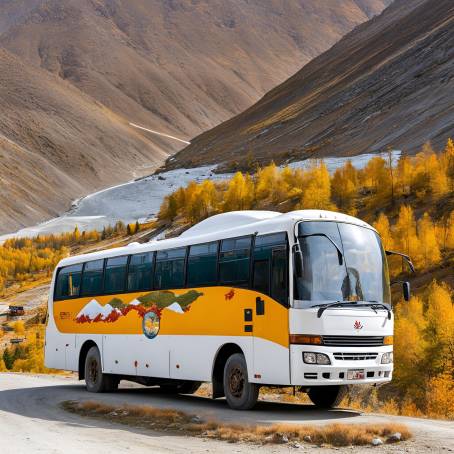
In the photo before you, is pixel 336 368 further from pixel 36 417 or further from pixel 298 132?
pixel 298 132

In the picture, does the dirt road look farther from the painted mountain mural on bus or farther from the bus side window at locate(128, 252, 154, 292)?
the bus side window at locate(128, 252, 154, 292)

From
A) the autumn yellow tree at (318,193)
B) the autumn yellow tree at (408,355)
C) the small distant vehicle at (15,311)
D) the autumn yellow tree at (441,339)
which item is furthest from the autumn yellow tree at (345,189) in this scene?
the small distant vehicle at (15,311)

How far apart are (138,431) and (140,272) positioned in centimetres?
802

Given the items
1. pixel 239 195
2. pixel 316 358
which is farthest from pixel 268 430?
pixel 239 195

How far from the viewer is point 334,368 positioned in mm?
18062

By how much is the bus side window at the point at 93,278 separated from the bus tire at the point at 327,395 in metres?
Answer: 8.75

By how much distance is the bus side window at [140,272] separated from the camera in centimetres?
2444

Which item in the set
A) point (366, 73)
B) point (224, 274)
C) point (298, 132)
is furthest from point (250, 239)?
point (366, 73)

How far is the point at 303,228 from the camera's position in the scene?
62.0 feet

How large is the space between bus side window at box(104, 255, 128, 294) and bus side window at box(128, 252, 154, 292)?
0.40 m

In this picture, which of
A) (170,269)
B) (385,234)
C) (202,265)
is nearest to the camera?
(202,265)

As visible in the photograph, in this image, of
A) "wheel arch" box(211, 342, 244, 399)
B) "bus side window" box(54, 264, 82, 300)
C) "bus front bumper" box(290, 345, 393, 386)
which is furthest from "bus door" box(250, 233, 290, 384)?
"bus side window" box(54, 264, 82, 300)

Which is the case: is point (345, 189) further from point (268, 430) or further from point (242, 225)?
point (268, 430)

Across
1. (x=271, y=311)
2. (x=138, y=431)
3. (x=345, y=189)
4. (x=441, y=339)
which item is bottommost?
(x=138, y=431)
